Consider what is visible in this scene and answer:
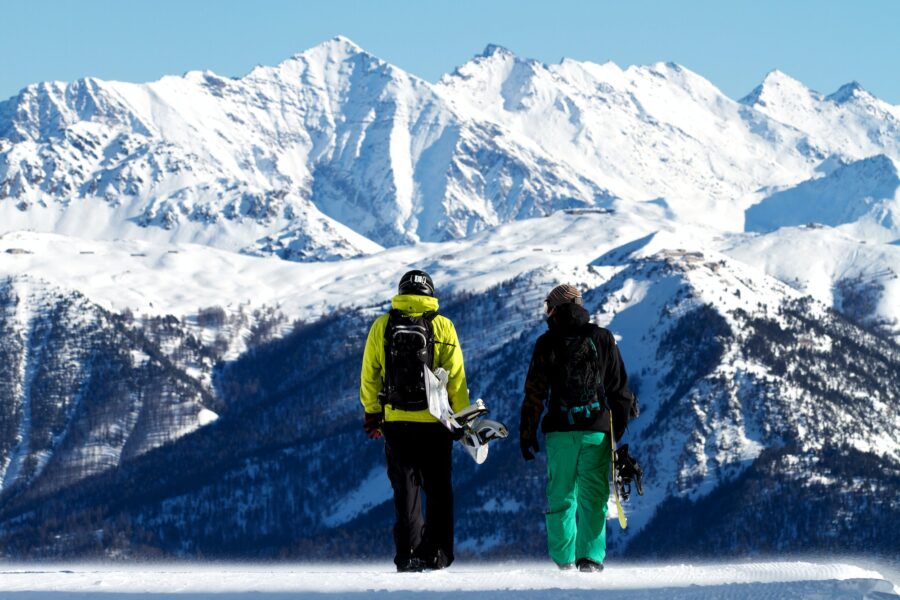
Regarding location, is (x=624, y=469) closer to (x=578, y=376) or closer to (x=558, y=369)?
(x=578, y=376)

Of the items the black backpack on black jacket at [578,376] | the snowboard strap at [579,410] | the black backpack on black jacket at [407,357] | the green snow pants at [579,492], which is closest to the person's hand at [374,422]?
the black backpack on black jacket at [407,357]

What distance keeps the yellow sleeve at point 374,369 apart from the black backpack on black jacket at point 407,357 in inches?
4.4

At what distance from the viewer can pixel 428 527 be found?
28078 millimetres

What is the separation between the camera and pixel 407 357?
90.3ft

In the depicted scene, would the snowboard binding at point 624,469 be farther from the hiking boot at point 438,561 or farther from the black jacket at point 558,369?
the hiking boot at point 438,561

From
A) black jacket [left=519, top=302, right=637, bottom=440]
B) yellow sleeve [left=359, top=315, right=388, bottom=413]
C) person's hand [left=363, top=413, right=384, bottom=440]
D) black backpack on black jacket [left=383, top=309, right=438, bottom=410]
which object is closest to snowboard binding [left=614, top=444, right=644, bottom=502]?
black jacket [left=519, top=302, right=637, bottom=440]

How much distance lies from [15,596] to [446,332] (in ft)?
27.7

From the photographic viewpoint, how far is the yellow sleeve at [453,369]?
90.7 ft

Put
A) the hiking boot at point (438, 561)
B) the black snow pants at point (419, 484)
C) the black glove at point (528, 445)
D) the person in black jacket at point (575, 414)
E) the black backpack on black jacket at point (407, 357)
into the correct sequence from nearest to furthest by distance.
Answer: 1. the black glove at point (528, 445)
2. the black backpack on black jacket at point (407, 357)
3. the person in black jacket at point (575, 414)
4. the black snow pants at point (419, 484)
5. the hiking boot at point (438, 561)

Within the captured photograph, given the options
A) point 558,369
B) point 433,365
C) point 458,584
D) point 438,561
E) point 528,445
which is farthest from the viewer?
point 438,561

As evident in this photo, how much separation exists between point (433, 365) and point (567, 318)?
2406 mm

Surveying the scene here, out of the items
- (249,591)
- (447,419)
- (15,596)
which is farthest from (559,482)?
(15,596)

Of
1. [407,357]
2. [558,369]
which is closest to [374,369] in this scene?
[407,357]

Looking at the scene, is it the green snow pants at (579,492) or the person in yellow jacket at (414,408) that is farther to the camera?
the green snow pants at (579,492)
